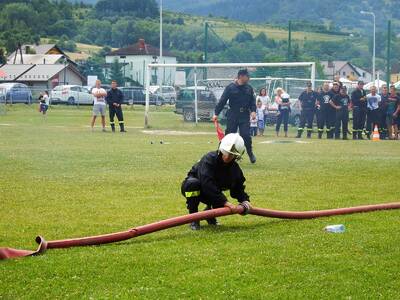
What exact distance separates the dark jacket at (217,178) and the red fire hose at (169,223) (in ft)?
0.56

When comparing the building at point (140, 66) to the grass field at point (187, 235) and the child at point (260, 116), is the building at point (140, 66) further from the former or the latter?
the grass field at point (187, 235)

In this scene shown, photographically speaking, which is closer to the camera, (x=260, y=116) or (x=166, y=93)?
(x=260, y=116)

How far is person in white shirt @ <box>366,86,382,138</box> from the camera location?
2956 centimetres

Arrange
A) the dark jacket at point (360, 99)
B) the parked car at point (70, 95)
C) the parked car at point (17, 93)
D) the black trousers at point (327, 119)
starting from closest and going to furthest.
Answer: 1. the black trousers at point (327, 119)
2. the dark jacket at point (360, 99)
3. the parked car at point (17, 93)
4. the parked car at point (70, 95)

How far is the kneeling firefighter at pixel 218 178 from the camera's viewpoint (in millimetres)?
9016

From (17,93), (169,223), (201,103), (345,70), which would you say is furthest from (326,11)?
(169,223)

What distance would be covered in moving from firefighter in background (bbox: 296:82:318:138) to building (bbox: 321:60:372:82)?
132 feet

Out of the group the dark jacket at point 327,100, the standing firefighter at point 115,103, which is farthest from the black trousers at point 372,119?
the standing firefighter at point 115,103

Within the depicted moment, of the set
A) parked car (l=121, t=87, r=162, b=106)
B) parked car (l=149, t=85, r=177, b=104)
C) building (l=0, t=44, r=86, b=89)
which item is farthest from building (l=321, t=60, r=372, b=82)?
building (l=0, t=44, r=86, b=89)

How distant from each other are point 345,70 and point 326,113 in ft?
187

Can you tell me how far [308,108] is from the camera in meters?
29.8

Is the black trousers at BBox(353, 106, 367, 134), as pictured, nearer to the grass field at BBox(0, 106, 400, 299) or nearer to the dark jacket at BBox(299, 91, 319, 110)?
the dark jacket at BBox(299, 91, 319, 110)

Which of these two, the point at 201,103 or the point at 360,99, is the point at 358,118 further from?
the point at 201,103

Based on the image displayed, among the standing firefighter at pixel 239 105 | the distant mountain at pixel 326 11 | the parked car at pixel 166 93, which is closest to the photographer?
the standing firefighter at pixel 239 105
